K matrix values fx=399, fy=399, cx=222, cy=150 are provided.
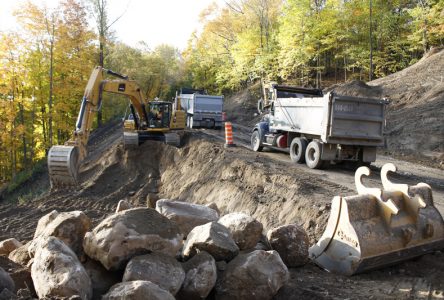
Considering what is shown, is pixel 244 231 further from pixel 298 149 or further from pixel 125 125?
pixel 125 125

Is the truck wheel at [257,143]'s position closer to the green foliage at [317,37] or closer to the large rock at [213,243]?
the large rock at [213,243]

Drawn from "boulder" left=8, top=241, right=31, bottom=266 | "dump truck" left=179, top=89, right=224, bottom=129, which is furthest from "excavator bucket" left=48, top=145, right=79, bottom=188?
"dump truck" left=179, top=89, right=224, bottom=129

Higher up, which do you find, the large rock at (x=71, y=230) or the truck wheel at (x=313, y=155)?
the truck wheel at (x=313, y=155)

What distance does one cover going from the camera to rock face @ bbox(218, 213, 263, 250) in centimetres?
500

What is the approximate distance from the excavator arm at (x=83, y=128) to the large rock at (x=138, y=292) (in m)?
6.75

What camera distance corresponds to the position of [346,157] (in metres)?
10.9

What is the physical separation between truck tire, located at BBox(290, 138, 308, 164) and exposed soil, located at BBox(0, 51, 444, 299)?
0.87 ft

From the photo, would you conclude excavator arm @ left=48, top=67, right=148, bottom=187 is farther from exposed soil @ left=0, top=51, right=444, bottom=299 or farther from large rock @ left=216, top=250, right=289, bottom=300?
large rock @ left=216, top=250, right=289, bottom=300

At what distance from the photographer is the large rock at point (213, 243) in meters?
4.49

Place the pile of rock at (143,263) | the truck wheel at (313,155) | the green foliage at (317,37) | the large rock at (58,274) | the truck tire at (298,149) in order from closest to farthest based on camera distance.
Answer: the large rock at (58,274), the pile of rock at (143,263), the truck wheel at (313,155), the truck tire at (298,149), the green foliage at (317,37)

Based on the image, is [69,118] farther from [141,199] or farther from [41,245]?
[41,245]

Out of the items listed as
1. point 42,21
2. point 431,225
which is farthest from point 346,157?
point 42,21

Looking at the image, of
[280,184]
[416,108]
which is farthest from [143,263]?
[416,108]

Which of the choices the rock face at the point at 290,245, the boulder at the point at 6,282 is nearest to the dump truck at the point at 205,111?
the rock face at the point at 290,245
